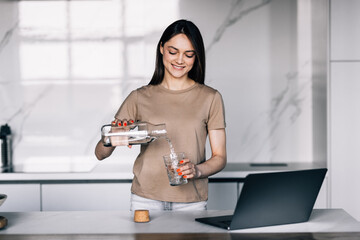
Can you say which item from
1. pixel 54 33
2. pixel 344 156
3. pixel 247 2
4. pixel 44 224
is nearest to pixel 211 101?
pixel 44 224

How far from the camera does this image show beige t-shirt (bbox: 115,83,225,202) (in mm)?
2166

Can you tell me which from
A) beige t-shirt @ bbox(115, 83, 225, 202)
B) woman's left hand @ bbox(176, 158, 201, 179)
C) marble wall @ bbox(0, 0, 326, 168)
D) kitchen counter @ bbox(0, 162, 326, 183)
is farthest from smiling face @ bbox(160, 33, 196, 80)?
marble wall @ bbox(0, 0, 326, 168)

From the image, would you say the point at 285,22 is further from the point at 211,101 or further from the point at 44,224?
the point at 44,224

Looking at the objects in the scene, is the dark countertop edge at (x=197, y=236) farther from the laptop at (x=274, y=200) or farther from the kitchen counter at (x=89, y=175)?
the kitchen counter at (x=89, y=175)

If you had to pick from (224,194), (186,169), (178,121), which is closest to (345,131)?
(224,194)

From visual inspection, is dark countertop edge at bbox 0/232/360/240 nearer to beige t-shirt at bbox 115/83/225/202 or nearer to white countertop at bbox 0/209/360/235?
white countertop at bbox 0/209/360/235

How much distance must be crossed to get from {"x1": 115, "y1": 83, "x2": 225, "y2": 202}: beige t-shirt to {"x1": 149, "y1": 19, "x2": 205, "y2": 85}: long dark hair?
5 centimetres

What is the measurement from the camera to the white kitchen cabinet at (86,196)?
121 inches

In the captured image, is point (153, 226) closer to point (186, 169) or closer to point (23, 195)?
point (186, 169)

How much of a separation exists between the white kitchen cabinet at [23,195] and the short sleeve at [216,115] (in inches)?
54.7

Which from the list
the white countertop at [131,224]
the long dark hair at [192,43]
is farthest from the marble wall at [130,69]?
the white countertop at [131,224]

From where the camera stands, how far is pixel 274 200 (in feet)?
5.64

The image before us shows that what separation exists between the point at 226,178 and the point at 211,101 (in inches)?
37.0

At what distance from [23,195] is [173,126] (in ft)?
4.48
